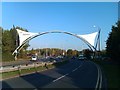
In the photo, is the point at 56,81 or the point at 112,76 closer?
the point at 56,81

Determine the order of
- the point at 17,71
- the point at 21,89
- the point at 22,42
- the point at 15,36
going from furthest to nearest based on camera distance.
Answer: the point at 15,36 < the point at 22,42 < the point at 17,71 < the point at 21,89

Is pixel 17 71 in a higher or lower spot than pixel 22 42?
lower

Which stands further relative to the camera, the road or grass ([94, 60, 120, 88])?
grass ([94, 60, 120, 88])

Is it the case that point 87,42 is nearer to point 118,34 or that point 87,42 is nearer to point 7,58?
point 7,58

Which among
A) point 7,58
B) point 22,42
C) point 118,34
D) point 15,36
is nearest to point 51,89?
point 118,34

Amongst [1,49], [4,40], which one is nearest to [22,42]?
[4,40]

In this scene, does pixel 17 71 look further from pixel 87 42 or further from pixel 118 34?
pixel 87 42

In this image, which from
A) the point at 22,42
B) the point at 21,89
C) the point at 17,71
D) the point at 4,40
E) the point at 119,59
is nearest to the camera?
the point at 21,89

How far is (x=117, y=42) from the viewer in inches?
2162

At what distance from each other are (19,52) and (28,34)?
8.42m

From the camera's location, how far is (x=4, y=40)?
107 metres

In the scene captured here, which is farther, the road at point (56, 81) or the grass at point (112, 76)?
the grass at point (112, 76)

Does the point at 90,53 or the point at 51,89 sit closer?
the point at 51,89

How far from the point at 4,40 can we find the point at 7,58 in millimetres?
10545
